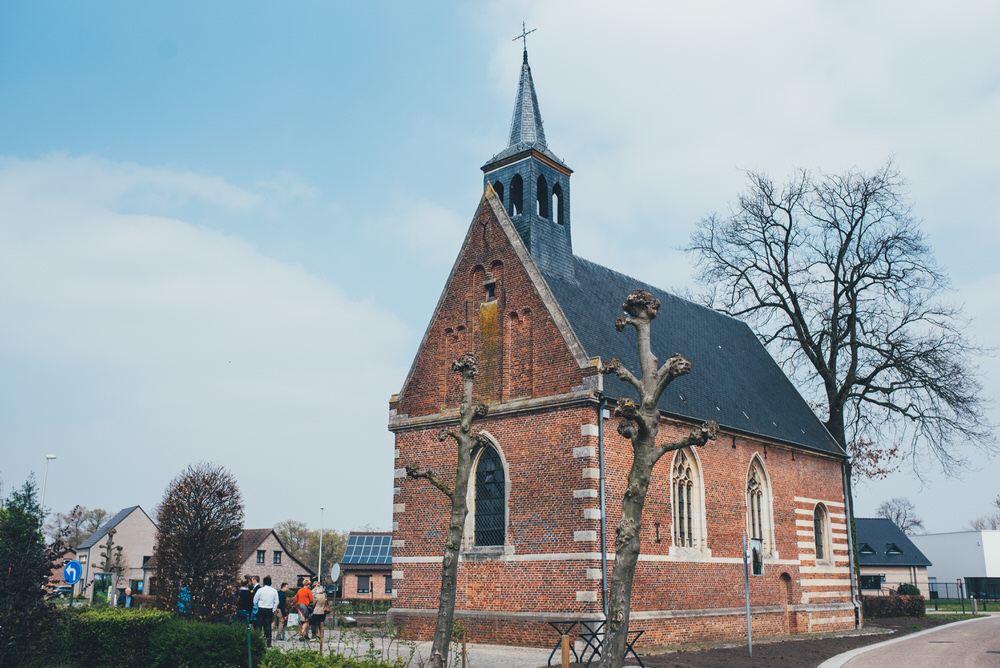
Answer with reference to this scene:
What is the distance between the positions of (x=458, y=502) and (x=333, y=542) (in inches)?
3526

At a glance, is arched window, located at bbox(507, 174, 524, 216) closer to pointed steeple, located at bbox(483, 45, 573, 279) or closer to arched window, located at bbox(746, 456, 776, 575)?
pointed steeple, located at bbox(483, 45, 573, 279)

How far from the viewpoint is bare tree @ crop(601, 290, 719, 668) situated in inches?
473

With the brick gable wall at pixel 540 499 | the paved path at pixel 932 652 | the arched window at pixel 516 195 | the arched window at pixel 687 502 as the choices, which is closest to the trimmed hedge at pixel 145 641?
the brick gable wall at pixel 540 499

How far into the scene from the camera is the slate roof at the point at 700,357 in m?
22.7

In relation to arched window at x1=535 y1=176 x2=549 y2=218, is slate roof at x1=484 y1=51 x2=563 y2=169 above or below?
above

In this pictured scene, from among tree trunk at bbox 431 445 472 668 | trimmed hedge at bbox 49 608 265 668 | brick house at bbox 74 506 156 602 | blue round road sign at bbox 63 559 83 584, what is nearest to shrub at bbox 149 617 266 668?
trimmed hedge at bbox 49 608 265 668

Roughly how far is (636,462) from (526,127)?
1570cm

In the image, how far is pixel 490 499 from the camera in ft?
71.0

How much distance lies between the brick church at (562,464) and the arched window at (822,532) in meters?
0.98

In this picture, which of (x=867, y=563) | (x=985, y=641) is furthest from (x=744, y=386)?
(x=867, y=563)

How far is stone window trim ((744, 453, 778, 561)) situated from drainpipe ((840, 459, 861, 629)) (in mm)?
6605

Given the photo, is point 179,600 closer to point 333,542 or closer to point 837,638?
point 837,638

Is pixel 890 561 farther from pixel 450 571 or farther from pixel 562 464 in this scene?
pixel 450 571

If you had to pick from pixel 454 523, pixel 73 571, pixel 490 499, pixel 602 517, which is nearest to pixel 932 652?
pixel 602 517
